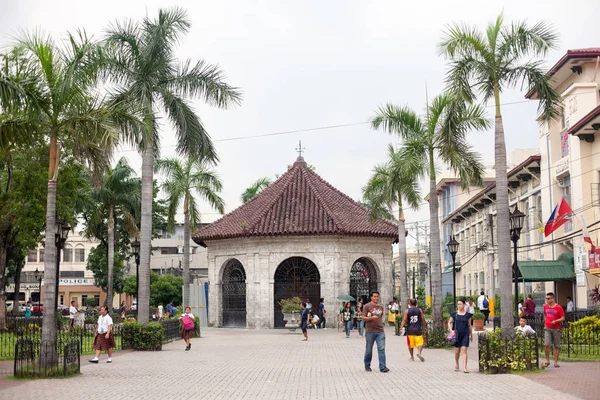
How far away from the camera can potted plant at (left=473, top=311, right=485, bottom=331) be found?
33.6 m

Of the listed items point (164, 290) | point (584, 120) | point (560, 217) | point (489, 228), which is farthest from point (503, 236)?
point (164, 290)

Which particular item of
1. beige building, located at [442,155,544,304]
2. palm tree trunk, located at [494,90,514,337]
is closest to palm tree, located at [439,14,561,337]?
palm tree trunk, located at [494,90,514,337]

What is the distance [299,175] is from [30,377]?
31.1 meters

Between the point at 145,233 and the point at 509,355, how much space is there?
13.3 m

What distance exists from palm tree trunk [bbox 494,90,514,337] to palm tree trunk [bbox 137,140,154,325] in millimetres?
11980

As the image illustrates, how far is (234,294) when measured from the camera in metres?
43.5

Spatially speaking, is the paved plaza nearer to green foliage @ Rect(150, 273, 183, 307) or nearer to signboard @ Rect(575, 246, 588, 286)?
signboard @ Rect(575, 246, 588, 286)

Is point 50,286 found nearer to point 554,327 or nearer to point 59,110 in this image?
point 59,110

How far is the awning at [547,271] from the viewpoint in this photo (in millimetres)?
37312

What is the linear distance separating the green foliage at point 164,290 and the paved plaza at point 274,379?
139 feet

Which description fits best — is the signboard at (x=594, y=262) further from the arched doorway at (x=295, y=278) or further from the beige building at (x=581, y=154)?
the arched doorway at (x=295, y=278)

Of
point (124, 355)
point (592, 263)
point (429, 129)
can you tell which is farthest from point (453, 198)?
point (124, 355)

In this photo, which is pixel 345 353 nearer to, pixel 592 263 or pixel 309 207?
pixel 592 263

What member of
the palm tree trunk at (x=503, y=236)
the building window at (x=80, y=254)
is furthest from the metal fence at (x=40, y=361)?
the building window at (x=80, y=254)
